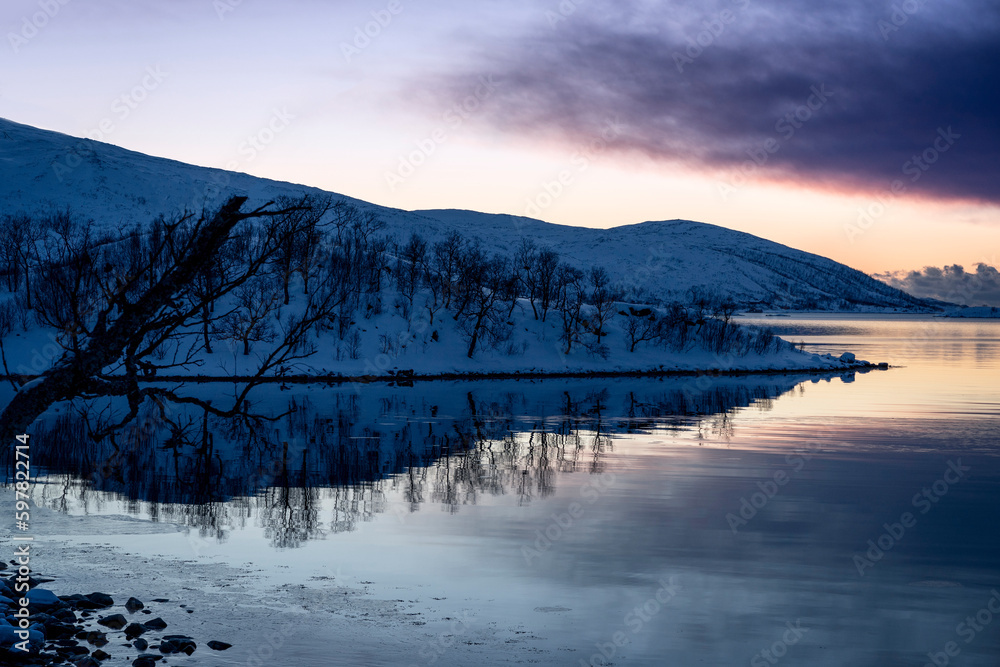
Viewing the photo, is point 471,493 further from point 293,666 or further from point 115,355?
point 115,355

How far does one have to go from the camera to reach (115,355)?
9172 mm

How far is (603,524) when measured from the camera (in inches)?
915
